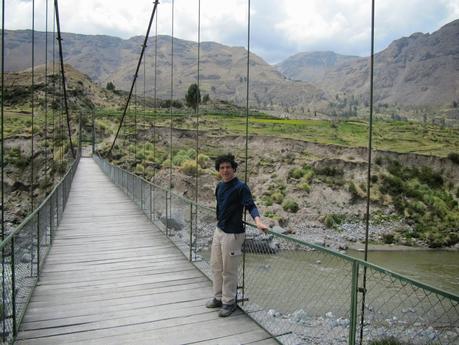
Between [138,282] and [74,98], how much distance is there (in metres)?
57.2

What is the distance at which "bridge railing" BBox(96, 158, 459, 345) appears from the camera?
2.52 meters

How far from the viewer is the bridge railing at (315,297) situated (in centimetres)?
252

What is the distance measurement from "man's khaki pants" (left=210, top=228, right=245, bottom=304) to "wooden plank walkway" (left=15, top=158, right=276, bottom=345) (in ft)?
0.71

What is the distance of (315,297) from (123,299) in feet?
23.5

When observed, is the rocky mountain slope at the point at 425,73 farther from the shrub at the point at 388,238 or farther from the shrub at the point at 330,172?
the shrub at the point at 388,238

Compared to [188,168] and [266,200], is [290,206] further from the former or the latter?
[188,168]

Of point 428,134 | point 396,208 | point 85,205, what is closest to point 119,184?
point 85,205

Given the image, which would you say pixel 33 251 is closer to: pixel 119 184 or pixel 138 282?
pixel 138 282

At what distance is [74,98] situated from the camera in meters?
56.7

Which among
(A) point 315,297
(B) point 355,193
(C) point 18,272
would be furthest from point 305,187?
(C) point 18,272

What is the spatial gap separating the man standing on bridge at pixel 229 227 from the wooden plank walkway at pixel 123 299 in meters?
0.24

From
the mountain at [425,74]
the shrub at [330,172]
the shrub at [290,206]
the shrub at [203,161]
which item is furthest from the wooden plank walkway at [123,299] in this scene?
the mountain at [425,74]

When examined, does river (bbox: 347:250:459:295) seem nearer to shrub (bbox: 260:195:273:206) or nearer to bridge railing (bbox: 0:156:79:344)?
shrub (bbox: 260:195:273:206)

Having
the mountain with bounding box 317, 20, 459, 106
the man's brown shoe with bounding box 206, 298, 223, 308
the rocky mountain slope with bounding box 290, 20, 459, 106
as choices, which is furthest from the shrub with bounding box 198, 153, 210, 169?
the rocky mountain slope with bounding box 290, 20, 459, 106
